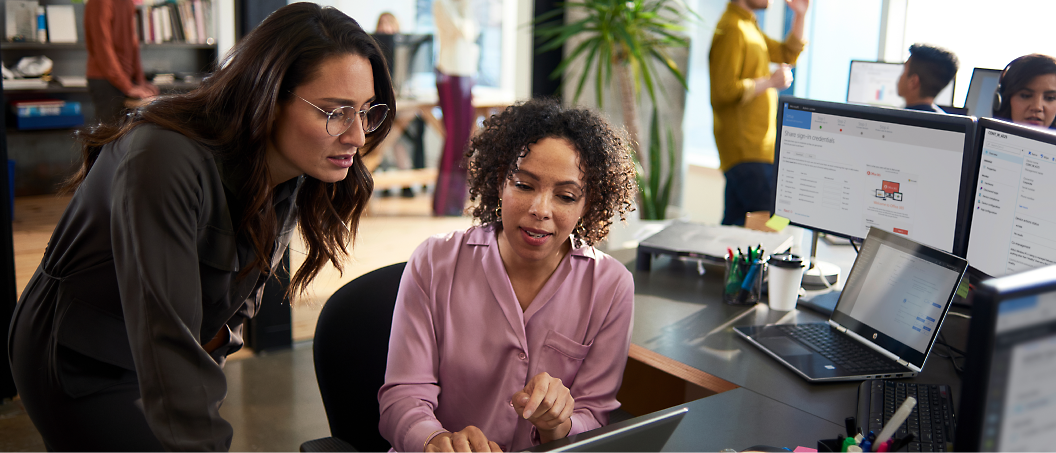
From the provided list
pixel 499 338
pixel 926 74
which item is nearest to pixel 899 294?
pixel 499 338

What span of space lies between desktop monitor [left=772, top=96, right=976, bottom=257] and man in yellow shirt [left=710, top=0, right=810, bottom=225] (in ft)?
3.95

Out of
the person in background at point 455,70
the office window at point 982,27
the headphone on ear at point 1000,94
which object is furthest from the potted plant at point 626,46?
the headphone on ear at point 1000,94

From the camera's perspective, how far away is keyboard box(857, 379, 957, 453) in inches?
48.1

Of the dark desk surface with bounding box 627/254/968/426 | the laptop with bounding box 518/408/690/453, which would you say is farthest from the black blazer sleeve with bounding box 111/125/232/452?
the dark desk surface with bounding box 627/254/968/426

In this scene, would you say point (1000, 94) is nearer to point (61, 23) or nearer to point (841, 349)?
point (841, 349)

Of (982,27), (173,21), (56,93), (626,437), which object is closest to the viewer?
(626,437)

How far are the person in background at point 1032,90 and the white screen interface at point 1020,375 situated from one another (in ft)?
6.85

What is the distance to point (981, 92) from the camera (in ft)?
9.18

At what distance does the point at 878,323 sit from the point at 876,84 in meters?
2.46

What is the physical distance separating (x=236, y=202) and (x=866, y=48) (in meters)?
4.46

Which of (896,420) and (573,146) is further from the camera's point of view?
(573,146)

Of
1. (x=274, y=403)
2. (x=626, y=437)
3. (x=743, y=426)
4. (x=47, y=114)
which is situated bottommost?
(x=274, y=403)

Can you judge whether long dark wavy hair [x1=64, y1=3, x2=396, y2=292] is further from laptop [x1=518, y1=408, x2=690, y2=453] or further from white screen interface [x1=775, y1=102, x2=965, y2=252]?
white screen interface [x1=775, y1=102, x2=965, y2=252]

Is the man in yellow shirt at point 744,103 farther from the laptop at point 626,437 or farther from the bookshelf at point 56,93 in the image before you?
the laptop at point 626,437
